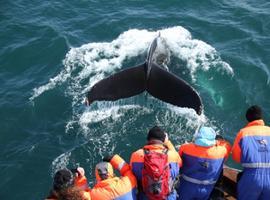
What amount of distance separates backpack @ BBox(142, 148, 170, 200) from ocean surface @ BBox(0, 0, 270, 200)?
185 inches

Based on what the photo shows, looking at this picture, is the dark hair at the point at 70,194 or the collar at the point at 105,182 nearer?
the dark hair at the point at 70,194

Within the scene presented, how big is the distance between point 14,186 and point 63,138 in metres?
2.10

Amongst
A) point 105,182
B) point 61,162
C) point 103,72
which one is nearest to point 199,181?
point 105,182

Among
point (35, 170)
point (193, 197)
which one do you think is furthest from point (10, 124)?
point (193, 197)

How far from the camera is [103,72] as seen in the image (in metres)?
16.8

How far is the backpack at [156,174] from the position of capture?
7785mm

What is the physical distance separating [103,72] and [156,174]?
Result: 9340mm

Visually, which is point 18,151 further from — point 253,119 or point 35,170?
point 253,119

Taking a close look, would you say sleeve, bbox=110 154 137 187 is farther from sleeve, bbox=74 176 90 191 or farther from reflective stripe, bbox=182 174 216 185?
reflective stripe, bbox=182 174 216 185

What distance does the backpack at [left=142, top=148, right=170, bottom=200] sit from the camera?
7785 millimetres

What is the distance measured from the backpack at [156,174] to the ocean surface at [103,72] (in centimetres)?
469

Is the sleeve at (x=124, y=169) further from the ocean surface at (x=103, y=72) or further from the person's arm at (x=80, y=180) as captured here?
the ocean surface at (x=103, y=72)

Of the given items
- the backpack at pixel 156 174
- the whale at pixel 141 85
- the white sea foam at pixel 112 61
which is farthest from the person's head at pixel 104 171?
the white sea foam at pixel 112 61

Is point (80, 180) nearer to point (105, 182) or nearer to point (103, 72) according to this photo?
point (105, 182)
